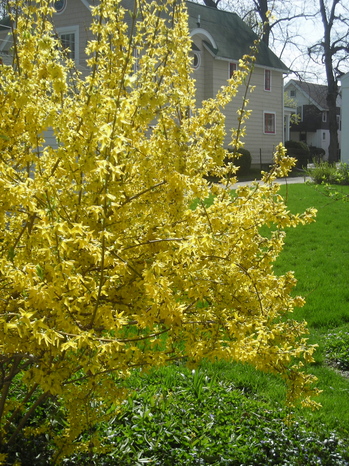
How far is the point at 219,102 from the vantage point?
393cm

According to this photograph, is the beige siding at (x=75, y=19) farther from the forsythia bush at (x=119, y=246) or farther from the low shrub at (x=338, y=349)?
the forsythia bush at (x=119, y=246)

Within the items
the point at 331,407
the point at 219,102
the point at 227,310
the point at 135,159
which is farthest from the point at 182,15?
the point at 331,407

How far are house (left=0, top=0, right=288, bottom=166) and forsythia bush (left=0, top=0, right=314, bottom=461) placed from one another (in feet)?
58.5

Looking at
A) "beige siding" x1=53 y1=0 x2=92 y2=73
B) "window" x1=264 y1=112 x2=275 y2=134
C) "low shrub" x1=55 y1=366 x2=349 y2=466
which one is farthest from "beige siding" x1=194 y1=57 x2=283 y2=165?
"low shrub" x1=55 y1=366 x2=349 y2=466

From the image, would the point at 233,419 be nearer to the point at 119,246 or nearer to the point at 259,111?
the point at 119,246

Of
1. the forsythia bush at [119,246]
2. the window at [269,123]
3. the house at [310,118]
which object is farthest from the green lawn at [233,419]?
the house at [310,118]

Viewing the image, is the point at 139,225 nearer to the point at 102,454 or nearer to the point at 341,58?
the point at 102,454

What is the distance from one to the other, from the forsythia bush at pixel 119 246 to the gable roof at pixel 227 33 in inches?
850

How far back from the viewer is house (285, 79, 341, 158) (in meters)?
51.7

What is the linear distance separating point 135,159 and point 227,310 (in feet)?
3.09

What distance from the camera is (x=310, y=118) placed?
5206cm

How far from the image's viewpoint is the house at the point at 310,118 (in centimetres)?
5166

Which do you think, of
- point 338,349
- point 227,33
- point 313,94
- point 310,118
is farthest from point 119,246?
point 313,94

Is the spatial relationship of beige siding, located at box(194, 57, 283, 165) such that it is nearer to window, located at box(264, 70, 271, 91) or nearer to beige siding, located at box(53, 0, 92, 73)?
window, located at box(264, 70, 271, 91)
